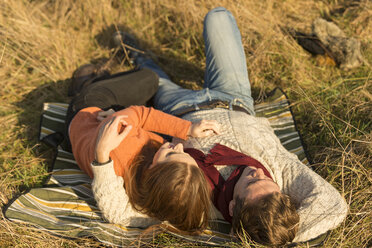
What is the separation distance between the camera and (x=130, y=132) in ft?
8.17

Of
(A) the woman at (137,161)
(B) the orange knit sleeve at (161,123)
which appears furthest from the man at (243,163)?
(A) the woman at (137,161)

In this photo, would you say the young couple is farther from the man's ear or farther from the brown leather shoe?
the brown leather shoe

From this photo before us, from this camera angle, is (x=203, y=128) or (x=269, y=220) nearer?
(x=269, y=220)

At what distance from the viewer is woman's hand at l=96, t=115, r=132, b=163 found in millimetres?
2230

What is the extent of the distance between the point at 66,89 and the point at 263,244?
10.2ft

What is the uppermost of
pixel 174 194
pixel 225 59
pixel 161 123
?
pixel 225 59

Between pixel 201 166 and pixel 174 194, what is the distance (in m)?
0.54

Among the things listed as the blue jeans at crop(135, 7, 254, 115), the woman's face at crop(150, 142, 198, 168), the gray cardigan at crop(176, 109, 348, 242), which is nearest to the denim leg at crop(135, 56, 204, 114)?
the blue jeans at crop(135, 7, 254, 115)

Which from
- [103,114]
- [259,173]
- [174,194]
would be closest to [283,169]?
[259,173]

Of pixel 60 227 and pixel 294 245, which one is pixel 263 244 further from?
pixel 60 227

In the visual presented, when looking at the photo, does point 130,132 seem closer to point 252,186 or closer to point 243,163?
point 243,163

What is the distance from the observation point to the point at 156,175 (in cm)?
210

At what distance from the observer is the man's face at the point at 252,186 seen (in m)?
2.15

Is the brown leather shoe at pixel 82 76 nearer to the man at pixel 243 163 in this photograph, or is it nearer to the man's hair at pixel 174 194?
the man at pixel 243 163
